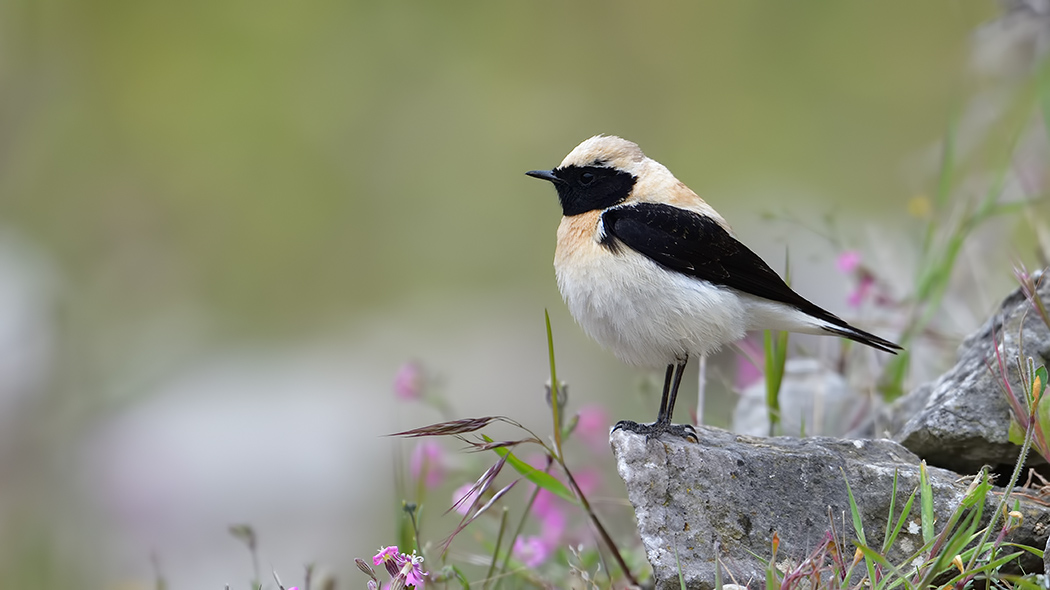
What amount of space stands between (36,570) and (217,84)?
9331mm

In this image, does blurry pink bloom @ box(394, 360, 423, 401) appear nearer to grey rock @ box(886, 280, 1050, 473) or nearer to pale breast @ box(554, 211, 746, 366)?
pale breast @ box(554, 211, 746, 366)

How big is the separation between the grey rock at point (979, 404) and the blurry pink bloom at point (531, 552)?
1.32m

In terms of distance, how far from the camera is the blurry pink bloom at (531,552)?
3.55 metres

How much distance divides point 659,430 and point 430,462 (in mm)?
1190

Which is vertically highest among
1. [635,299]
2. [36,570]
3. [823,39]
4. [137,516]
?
→ [823,39]

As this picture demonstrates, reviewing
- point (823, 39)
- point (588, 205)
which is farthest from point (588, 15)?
point (588, 205)

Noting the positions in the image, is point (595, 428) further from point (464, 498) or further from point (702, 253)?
point (464, 498)

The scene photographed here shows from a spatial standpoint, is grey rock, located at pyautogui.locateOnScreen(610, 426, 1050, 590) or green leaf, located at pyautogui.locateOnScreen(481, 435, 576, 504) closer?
grey rock, located at pyautogui.locateOnScreen(610, 426, 1050, 590)

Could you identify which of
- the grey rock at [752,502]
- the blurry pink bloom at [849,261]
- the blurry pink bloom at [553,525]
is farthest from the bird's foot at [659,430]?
the blurry pink bloom at [849,261]

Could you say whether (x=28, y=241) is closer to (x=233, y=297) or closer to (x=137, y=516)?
(x=233, y=297)

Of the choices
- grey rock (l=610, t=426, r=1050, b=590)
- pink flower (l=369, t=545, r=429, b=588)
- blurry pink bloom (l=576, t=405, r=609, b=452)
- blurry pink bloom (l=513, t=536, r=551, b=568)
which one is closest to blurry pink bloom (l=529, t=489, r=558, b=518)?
blurry pink bloom (l=513, t=536, r=551, b=568)

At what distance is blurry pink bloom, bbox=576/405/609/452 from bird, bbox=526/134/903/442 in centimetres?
88

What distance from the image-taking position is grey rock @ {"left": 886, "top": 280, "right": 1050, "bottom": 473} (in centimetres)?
317

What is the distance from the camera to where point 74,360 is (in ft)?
25.6
